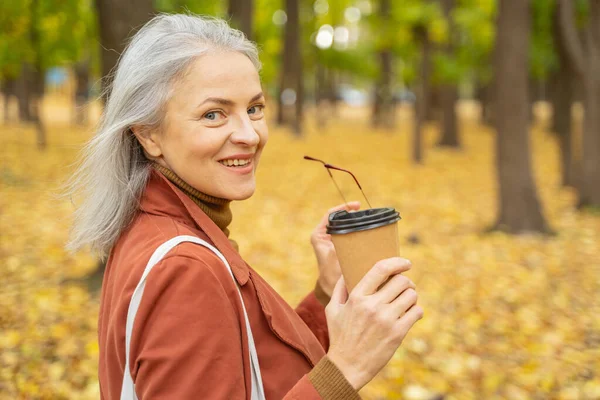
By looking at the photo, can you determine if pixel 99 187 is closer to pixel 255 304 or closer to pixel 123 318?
pixel 123 318

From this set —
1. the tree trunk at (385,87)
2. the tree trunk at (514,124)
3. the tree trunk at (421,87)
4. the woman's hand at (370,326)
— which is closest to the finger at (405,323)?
the woman's hand at (370,326)

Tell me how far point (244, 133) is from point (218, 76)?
0.52ft

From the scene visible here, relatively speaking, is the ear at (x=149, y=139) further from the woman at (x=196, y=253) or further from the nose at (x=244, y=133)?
the nose at (x=244, y=133)

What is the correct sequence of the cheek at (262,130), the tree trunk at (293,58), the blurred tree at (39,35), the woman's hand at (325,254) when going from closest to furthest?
the cheek at (262,130), the woman's hand at (325,254), the blurred tree at (39,35), the tree trunk at (293,58)

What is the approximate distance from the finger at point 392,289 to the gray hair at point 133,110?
26.6 inches

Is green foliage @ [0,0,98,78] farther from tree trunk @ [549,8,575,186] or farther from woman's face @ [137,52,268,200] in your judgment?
woman's face @ [137,52,268,200]

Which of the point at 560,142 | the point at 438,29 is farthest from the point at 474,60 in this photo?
the point at 560,142

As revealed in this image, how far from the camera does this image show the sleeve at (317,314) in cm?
203

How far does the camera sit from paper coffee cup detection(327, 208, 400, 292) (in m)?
1.45

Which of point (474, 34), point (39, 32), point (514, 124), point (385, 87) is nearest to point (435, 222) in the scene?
point (514, 124)

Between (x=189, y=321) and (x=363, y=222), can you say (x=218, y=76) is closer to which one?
(x=363, y=222)

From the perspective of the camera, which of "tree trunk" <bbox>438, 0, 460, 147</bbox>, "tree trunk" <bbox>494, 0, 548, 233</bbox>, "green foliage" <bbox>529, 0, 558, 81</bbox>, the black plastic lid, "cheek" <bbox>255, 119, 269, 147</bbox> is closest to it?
the black plastic lid

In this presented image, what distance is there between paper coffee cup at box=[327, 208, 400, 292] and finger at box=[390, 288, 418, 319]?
0.12 metres

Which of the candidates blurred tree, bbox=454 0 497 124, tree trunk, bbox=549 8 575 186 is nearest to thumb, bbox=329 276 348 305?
tree trunk, bbox=549 8 575 186
